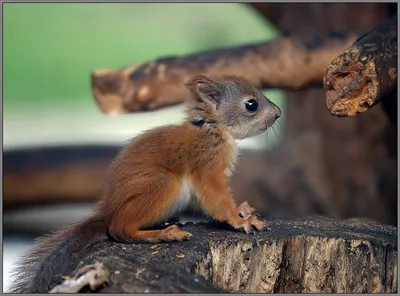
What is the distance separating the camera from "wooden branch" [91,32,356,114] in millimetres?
5770

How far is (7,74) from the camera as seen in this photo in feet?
37.9

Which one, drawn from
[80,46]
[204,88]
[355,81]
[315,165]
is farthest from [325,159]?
[80,46]

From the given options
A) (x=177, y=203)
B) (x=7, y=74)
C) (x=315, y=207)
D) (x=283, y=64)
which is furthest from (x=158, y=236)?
(x=7, y=74)

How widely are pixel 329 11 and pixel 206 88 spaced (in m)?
3.37

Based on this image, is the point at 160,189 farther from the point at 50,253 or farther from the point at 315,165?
the point at 315,165

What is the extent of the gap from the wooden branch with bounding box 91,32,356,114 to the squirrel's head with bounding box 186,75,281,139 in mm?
1348

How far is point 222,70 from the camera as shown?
584 centimetres

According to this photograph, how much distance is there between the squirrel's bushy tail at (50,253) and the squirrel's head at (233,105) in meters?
0.97

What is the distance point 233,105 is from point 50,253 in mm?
1479

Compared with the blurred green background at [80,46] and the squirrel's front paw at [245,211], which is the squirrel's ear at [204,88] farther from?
the blurred green background at [80,46]

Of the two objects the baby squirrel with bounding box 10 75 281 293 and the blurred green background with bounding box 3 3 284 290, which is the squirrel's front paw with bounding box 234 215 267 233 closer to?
the baby squirrel with bounding box 10 75 281 293

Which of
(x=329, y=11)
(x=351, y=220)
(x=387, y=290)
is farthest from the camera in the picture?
(x=329, y=11)

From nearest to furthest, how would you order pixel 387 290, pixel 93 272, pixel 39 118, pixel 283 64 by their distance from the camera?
1. pixel 93 272
2. pixel 387 290
3. pixel 283 64
4. pixel 39 118

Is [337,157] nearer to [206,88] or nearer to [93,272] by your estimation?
[206,88]
